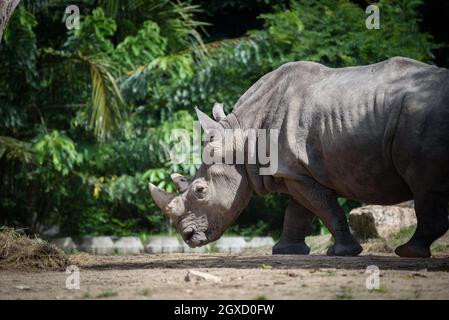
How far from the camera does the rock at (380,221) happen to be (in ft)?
36.8

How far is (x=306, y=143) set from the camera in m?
9.01

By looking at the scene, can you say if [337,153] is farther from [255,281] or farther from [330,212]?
[255,281]

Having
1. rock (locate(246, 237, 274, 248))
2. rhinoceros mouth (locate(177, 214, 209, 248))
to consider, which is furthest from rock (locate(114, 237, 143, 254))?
rhinoceros mouth (locate(177, 214, 209, 248))

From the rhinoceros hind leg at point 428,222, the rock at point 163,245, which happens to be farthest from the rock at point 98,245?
the rhinoceros hind leg at point 428,222

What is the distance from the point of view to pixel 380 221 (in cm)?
1123

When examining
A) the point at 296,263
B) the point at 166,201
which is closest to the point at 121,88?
the point at 166,201

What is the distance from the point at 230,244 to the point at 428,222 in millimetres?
6851

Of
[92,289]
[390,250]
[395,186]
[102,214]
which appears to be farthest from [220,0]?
[92,289]

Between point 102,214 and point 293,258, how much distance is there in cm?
774

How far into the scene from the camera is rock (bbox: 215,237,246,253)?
14.6 meters

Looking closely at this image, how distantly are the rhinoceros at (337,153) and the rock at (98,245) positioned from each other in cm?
528

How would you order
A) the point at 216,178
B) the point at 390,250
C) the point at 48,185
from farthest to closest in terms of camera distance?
1. the point at 48,185
2. the point at 390,250
3. the point at 216,178

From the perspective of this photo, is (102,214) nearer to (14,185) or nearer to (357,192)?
(14,185)

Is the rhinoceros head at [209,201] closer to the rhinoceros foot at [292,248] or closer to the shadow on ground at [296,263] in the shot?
the shadow on ground at [296,263]
